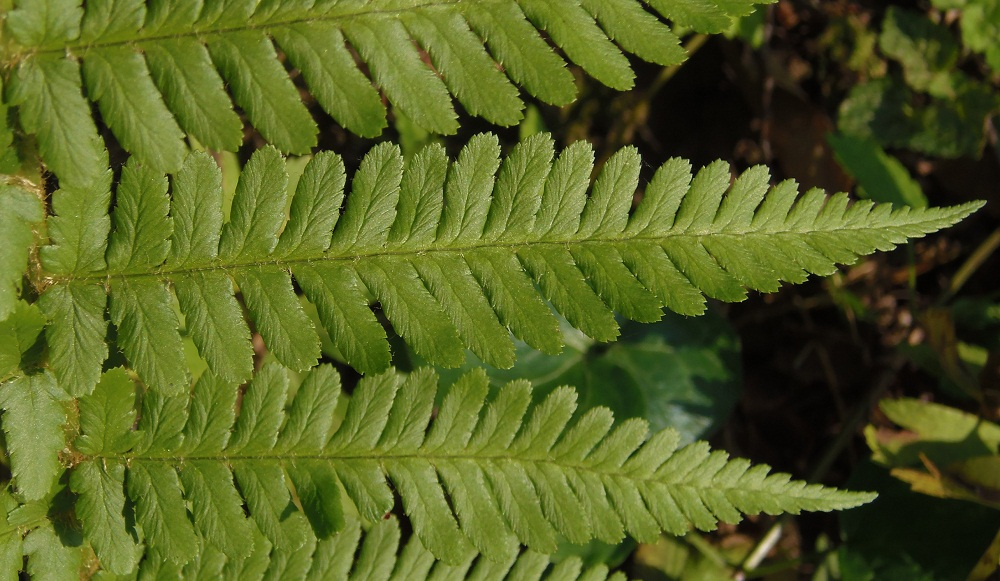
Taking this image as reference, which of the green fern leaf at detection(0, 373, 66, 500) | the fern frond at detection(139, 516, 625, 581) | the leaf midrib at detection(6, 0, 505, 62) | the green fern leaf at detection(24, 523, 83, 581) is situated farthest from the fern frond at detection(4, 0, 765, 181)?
the fern frond at detection(139, 516, 625, 581)

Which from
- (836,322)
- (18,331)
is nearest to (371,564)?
(18,331)

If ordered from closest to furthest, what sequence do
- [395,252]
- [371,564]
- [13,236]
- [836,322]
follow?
[13,236]
[395,252]
[371,564]
[836,322]

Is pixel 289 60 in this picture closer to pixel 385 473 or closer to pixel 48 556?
pixel 385 473

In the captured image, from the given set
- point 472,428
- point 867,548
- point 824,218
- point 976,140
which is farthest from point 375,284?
point 976,140

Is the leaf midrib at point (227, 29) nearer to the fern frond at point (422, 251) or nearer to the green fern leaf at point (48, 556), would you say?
the fern frond at point (422, 251)

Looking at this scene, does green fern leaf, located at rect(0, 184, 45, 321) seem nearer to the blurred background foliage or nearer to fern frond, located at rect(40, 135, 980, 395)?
fern frond, located at rect(40, 135, 980, 395)

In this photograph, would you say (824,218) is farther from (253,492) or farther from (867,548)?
(867,548)
